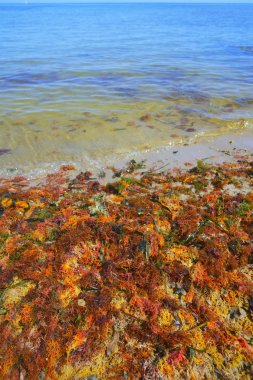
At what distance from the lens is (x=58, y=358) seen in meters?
2.82

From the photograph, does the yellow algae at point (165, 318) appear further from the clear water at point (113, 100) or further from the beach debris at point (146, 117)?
the beach debris at point (146, 117)

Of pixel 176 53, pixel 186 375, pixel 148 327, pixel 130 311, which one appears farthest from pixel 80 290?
pixel 176 53

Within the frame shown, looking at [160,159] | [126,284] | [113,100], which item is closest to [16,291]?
[126,284]

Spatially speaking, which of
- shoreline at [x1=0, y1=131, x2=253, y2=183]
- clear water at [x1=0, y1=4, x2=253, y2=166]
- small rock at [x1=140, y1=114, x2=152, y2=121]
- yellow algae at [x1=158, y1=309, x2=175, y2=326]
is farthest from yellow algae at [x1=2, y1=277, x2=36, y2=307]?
small rock at [x1=140, y1=114, x2=152, y2=121]

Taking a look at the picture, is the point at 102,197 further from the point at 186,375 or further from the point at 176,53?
the point at 176,53

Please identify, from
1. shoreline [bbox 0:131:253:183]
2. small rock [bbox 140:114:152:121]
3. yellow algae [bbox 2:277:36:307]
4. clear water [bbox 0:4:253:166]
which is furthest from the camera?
small rock [bbox 140:114:152:121]

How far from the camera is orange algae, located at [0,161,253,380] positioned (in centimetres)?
279

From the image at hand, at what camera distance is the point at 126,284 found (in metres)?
3.47

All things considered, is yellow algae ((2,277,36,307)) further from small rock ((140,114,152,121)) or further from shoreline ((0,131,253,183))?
small rock ((140,114,152,121))

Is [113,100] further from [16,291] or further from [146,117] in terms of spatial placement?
[16,291]

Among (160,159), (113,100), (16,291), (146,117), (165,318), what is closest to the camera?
(165,318)

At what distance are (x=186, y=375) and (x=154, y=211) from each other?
2482mm

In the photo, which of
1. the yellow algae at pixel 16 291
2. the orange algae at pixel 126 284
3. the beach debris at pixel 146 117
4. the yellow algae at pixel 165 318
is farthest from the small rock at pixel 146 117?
the yellow algae at pixel 165 318

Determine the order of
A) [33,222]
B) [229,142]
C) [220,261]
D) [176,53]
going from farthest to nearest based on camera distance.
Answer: [176,53], [229,142], [33,222], [220,261]
